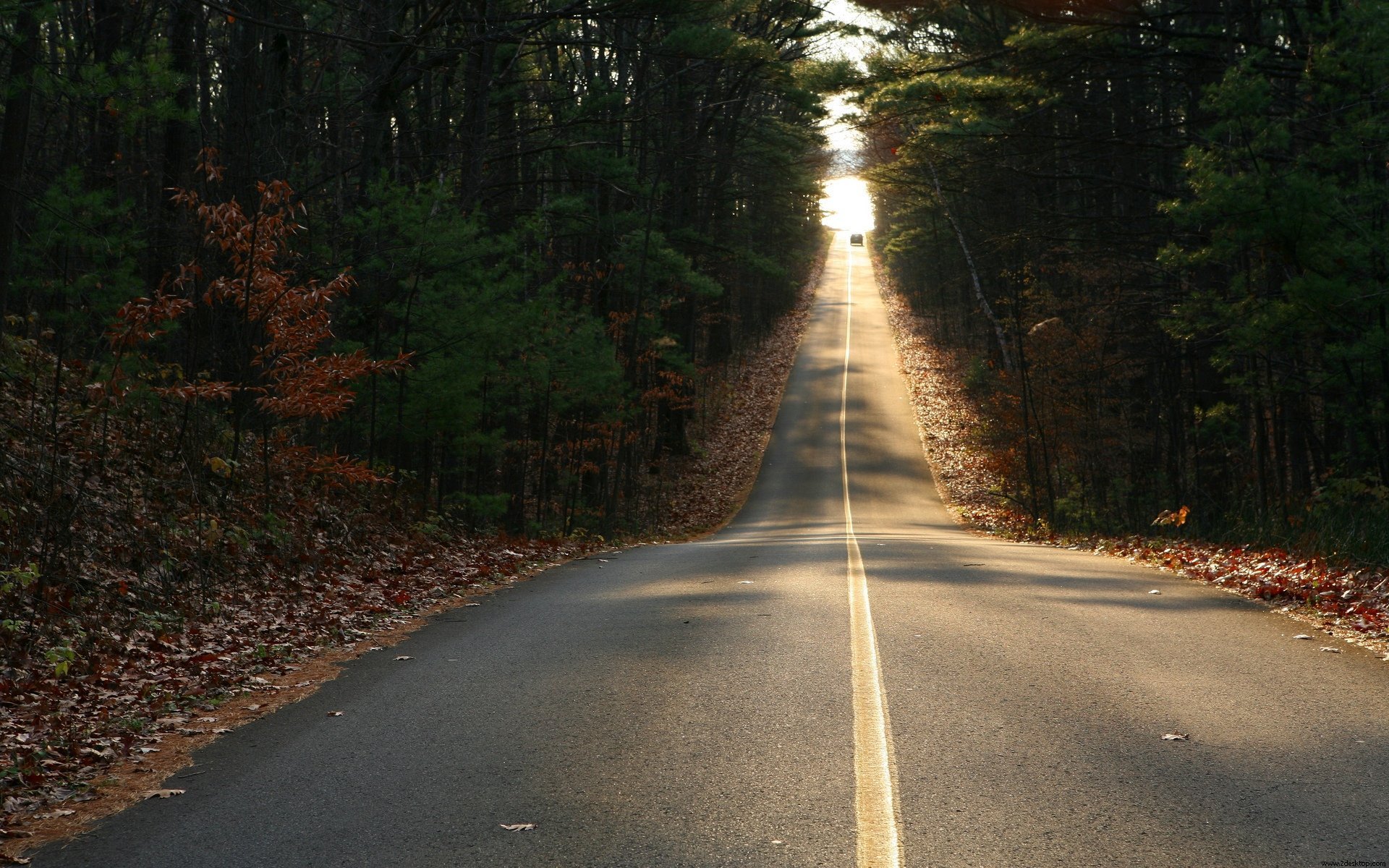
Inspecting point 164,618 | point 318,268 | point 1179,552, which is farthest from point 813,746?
point 318,268

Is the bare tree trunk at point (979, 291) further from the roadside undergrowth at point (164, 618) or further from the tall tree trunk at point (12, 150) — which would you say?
the tall tree trunk at point (12, 150)

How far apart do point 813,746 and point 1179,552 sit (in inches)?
503

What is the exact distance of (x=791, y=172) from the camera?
37.2 meters

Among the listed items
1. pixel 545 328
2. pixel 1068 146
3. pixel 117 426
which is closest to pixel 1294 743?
pixel 117 426

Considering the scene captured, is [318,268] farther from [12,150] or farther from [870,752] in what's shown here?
[870,752]

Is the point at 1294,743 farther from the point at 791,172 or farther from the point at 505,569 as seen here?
the point at 791,172

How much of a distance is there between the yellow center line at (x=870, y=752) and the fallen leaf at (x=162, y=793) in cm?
347

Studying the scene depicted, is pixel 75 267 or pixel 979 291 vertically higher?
pixel 979 291

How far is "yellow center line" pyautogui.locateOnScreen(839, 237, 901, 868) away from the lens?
474 cm

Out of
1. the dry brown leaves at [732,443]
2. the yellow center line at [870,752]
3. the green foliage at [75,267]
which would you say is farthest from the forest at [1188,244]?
the green foliage at [75,267]

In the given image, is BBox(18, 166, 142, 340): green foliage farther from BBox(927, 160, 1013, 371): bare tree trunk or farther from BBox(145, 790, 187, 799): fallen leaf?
BBox(927, 160, 1013, 371): bare tree trunk

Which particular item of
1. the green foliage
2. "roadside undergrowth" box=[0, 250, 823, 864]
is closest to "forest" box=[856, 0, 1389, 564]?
"roadside undergrowth" box=[0, 250, 823, 864]

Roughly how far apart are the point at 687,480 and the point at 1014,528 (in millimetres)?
11983

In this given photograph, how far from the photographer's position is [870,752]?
20.2ft
